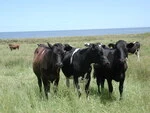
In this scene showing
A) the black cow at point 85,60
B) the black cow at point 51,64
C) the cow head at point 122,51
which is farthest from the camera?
the black cow at point 85,60

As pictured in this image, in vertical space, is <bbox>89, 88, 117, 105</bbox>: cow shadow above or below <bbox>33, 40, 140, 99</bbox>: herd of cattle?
below

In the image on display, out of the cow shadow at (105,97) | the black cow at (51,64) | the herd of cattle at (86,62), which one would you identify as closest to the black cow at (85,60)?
the herd of cattle at (86,62)

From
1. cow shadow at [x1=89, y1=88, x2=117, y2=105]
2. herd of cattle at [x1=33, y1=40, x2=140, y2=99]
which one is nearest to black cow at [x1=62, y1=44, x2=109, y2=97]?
herd of cattle at [x1=33, y1=40, x2=140, y2=99]

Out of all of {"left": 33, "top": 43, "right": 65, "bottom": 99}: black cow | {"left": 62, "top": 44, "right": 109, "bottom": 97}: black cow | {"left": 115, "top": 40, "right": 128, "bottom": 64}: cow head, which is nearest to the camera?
{"left": 33, "top": 43, "right": 65, "bottom": 99}: black cow

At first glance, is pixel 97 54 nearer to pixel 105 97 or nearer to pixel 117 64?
pixel 117 64

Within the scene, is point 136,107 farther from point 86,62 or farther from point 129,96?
point 86,62

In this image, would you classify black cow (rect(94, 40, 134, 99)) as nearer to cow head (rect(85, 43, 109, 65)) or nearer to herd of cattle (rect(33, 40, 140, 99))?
herd of cattle (rect(33, 40, 140, 99))

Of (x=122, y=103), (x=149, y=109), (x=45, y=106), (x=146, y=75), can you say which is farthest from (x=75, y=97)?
(x=146, y=75)

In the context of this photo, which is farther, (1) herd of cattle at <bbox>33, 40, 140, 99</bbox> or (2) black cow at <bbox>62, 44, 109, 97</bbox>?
(2) black cow at <bbox>62, 44, 109, 97</bbox>

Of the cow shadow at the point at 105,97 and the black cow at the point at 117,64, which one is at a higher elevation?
the black cow at the point at 117,64

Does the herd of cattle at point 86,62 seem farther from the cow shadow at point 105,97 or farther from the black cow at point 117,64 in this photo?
the cow shadow at point 105,97

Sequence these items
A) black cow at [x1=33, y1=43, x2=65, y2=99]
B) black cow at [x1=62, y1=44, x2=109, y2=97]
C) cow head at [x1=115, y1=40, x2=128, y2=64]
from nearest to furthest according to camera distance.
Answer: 1. black cow at [x1=33, y1=43, x2=65, y2=99]
2. cow head at [x1=115, y1=40, x2=128, y2=64]
3. black cow at [x1=62, y1=44, x2=109, y2=97]

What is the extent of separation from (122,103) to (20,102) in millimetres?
2668

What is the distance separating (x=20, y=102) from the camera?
761 cm
